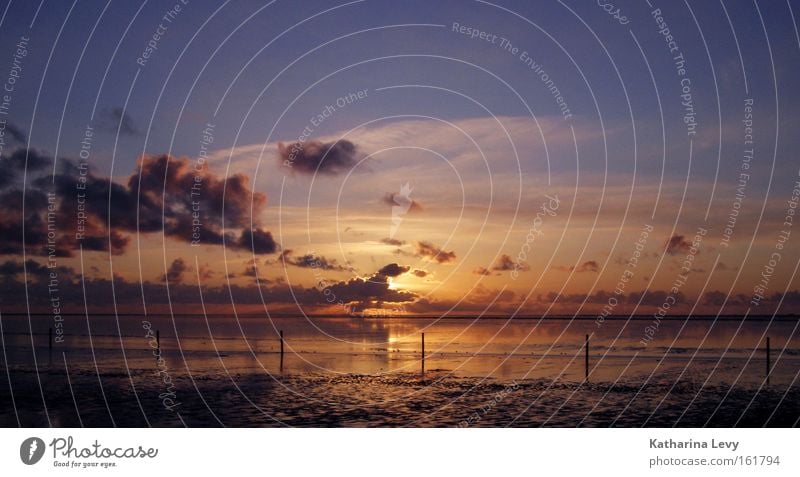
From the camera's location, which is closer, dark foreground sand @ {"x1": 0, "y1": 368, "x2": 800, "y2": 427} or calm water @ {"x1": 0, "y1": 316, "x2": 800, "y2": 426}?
dark foreground sand @ {"x1": 0, "y1": 368, "x2": 800, "y2": 427}

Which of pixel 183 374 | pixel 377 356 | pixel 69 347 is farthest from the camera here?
pixel 69 347

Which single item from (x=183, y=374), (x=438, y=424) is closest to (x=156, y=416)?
(x=438, y=424)

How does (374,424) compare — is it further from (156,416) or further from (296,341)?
(296,341)

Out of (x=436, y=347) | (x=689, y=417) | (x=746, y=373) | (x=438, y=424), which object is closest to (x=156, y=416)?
(x=438, y=424)

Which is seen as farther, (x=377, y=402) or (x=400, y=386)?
(x=400, y=386)

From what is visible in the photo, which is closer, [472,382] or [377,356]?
[472,382]

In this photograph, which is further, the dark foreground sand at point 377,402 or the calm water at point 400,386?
the calm water at point 400,386

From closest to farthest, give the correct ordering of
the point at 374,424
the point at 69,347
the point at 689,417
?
the point at 374,424, the point at 689,417, the point at 69,347
